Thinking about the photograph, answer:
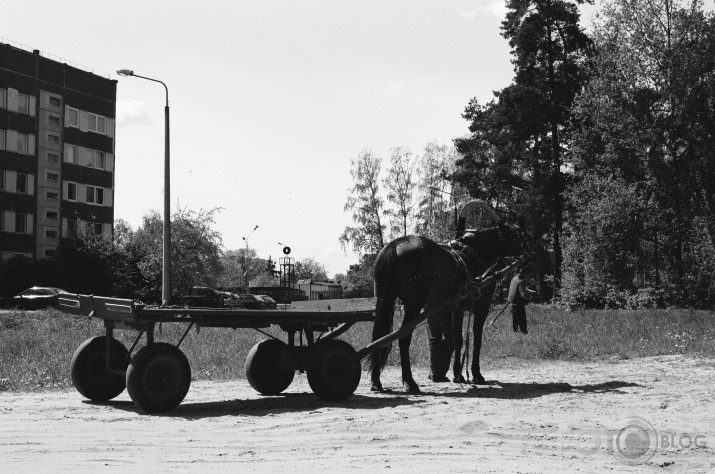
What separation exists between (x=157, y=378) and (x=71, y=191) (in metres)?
60.7

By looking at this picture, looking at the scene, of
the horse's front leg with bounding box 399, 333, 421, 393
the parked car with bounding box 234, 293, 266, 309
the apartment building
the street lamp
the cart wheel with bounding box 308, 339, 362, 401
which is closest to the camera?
the cart wheel with bounding box 308, 339, 362, 401

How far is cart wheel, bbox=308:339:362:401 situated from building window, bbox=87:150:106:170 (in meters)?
62.4

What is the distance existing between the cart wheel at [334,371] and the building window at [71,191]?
59.6m

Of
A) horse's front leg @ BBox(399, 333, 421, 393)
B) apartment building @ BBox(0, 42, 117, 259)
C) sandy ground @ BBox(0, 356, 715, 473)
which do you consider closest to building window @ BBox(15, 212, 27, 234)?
apartment building @ BBox(0, 42, 117, 259)

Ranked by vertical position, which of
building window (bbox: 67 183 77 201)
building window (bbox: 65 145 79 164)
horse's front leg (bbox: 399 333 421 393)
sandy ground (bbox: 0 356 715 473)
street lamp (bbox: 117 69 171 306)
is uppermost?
building window (bbox: 65 145 79 164)

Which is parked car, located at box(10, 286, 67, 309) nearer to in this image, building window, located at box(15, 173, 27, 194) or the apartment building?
the apartment building

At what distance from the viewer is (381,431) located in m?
8.16

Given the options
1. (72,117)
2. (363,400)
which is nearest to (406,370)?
(363,400)

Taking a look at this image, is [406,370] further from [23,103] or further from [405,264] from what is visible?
[23,103]

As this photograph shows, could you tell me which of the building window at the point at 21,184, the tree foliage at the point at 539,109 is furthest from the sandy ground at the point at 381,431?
the building window at the point at 21,184

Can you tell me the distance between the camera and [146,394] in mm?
9148

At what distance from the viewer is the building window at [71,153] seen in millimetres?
66250

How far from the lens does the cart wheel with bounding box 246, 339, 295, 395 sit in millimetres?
11484

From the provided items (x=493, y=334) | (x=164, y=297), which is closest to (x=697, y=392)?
(x=493, y=334)
